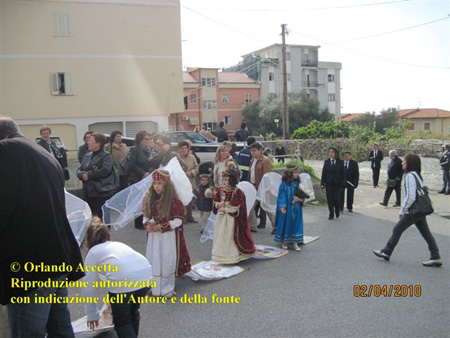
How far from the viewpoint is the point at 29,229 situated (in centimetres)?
295

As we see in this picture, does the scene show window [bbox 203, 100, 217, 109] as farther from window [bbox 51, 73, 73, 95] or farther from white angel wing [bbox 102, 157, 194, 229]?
white angel wing [bbox 102, 157, 194, 229]

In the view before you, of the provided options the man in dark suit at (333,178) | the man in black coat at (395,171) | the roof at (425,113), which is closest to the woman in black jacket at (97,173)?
the man in dark suit at (333,178)

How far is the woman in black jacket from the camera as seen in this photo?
296 inches

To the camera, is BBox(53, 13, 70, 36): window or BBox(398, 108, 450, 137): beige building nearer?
BBox(53, 13, 70, 36): window

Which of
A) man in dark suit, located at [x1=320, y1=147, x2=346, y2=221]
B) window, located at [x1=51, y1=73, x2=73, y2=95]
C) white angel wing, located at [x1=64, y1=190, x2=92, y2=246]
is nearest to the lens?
white angel wing, located at [x1=64, y1=190, x2=92, y2=246]

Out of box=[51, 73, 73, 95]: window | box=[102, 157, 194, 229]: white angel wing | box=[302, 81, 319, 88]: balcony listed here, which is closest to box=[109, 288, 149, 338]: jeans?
box=[102, 157, 194, 229]: white angel wing

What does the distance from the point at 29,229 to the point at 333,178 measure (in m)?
9.65

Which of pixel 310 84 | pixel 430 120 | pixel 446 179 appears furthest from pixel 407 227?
pixel 430 120

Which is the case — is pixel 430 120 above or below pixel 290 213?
above

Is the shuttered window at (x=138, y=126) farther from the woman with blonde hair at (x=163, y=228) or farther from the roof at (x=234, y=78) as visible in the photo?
the roof at (x=234, y=78)

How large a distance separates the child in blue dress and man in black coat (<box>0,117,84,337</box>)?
5.58 m

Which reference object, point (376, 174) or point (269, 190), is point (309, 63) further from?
point (269, 190)

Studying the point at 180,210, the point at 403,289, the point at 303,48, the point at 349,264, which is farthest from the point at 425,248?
the point at 303,48

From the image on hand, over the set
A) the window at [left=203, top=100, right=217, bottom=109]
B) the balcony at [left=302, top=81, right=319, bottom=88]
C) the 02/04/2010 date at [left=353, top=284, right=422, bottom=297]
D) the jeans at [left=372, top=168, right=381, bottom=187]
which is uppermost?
the balcony at [left=302, top=81, right=319, bottom=88]
